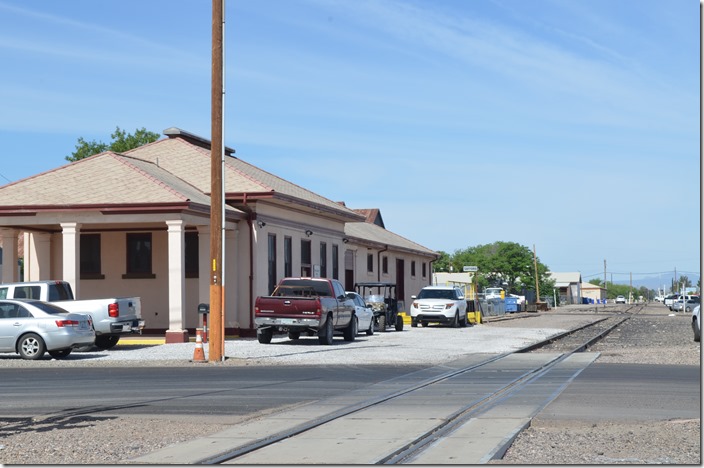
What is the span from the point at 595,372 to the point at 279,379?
6.22 meters

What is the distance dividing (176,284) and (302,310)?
3.97 metres

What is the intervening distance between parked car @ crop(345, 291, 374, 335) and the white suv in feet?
29.2

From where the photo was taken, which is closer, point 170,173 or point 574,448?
point 574,448

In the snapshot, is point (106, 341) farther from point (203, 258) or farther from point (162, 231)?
point (162, 231)

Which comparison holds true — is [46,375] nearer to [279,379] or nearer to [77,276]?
[279,379]

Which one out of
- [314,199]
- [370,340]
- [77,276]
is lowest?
[370,340]

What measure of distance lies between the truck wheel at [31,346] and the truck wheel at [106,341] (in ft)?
11.6

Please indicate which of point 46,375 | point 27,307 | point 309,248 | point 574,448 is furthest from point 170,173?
point 574,448

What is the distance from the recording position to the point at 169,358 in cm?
2516

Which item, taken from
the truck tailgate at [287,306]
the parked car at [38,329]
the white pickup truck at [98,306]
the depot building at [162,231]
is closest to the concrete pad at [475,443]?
the parked car at [38,329]

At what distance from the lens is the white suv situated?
4588 centimetres

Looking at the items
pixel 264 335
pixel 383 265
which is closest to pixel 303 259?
pixel 264 335

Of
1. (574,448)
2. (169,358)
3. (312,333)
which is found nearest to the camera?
(574,448)

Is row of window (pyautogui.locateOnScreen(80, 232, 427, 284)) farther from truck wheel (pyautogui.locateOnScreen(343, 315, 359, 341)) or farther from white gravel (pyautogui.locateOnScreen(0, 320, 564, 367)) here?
truck wheel (pyautogui.locateOnScreen(343, 315, 359, 341))
